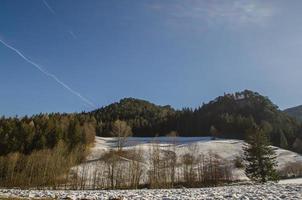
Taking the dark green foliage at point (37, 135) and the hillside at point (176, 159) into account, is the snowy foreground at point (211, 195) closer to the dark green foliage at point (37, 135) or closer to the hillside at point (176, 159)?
the hillside at point (176, 159)

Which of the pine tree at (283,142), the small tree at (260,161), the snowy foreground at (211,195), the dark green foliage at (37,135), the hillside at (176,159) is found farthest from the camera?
the pine tree at (283,142)

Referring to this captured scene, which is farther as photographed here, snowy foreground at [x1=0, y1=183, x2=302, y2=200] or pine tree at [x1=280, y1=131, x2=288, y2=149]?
pine tree at [x1=280, y1=131, x2=288, y2=149]

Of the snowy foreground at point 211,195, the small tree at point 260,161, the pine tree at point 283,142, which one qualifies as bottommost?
the snowy foreground at point 211,195

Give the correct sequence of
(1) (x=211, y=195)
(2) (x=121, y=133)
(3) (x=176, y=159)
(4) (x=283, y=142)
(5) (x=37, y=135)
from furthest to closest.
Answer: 1. (4) (x=283, y=142)
2. (2) (x=121, y=133)
3. (5) (x=37, y=135)
4. (3) (x=176, y=159)
5. (1) (x=211, y=195)

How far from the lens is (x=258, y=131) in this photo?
60.8 meters

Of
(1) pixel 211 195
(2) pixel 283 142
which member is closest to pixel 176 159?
(2) pixel 283 142

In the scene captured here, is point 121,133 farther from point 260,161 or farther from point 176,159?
point 260,161

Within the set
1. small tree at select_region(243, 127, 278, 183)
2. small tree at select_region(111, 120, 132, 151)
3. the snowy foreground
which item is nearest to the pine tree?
small tree at select_region(111, 120, 132, 151)

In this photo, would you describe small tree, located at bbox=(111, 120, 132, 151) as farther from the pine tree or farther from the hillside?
the pine tree

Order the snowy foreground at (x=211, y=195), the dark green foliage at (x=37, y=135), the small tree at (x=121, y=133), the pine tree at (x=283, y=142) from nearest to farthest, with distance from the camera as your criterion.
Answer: the snowy foreground at (x=211, y=195) → the dark green foliage at (x=37, y=135) → the small tree at (x=121, y=133) → the pine tree at (x=283, y=142)

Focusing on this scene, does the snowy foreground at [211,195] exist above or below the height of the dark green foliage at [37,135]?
below

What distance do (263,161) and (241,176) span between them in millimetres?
37222

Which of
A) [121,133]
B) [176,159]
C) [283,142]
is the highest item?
[121,133]

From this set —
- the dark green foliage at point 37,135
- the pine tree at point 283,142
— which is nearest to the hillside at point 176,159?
the dark green foliage at point 37,135
